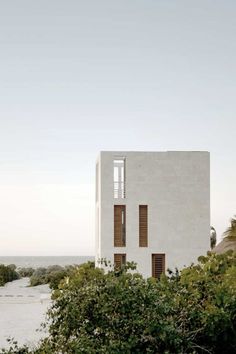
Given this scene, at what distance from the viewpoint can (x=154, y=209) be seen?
18.5m

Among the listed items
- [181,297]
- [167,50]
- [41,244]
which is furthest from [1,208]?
[181,297]

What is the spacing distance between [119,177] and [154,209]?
53.1 inches

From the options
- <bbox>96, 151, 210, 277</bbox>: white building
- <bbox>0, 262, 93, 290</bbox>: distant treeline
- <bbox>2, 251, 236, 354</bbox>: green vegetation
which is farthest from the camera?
<bbox>0, 262, 93, 290</bbox>: distant treeline

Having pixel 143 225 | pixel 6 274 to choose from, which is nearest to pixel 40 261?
pixel 6 274

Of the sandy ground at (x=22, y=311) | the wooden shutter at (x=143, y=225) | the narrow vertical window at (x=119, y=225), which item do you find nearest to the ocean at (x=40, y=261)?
the sandy ground at (x=22, y=311)

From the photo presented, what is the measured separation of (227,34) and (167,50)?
1352 mm

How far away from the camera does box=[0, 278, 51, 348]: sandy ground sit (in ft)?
38.3

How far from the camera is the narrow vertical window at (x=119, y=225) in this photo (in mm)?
18453

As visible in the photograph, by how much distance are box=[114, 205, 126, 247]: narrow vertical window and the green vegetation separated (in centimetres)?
1176

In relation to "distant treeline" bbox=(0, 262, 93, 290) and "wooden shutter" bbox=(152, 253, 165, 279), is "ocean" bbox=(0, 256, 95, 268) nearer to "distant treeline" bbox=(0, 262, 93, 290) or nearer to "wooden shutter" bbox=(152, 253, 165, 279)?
"distant treeline" bbox=(0, 262, 93, 290)

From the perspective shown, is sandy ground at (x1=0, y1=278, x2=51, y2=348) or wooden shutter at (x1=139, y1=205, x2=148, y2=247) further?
wooden shutter at (x1=139, y1=205, x2=148, y2=247)

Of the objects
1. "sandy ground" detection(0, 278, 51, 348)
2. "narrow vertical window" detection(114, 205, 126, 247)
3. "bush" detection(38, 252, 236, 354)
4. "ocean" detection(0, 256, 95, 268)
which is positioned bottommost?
"ocean" detection(0, 256, 95, 268)

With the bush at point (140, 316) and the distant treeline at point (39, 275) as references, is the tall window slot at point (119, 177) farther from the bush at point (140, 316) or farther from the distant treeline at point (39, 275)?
the bush at point (140, 316)

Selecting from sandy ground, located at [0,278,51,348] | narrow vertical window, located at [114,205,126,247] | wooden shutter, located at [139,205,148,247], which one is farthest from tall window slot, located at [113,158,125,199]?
sandy ground, located at [0,278,51,348]
